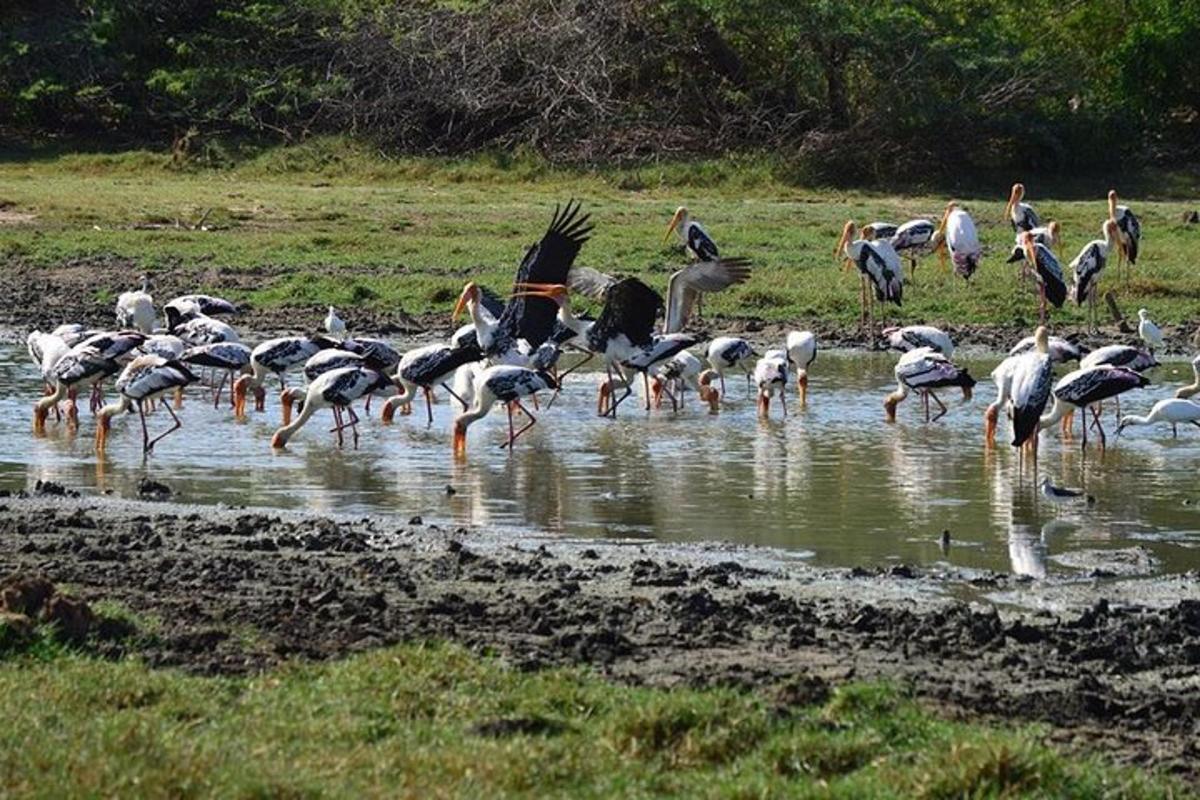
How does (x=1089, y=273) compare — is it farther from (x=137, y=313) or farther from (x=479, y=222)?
(x=479, y=222)

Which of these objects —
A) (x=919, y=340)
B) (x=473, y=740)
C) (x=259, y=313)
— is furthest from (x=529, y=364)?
(x=473, y=740)

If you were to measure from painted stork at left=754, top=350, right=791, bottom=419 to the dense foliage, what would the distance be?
15.2 metres

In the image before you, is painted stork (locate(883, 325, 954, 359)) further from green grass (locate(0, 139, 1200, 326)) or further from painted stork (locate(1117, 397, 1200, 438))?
green grass (locate(0, 139, 1200, 326))

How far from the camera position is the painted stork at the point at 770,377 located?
14500mm

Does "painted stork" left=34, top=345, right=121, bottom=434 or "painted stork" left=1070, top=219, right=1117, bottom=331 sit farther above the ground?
"painted stork" left=1070, top=219, right=1117, bottom=331

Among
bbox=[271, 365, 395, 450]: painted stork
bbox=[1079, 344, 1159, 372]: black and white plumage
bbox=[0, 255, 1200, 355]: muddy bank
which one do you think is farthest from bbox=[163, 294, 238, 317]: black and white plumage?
bbox=[1079, 344, 1159, 372]: black and white plumage

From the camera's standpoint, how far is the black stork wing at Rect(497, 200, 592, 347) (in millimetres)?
15211

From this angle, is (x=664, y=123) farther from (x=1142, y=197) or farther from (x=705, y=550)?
(x=705, y=550)

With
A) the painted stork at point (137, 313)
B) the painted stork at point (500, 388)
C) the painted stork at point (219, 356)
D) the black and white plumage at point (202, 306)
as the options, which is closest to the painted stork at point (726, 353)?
the painted stork at point (500, 388)

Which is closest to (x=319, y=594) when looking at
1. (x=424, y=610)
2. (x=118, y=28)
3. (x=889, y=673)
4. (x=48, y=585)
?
(x=424, y=610)

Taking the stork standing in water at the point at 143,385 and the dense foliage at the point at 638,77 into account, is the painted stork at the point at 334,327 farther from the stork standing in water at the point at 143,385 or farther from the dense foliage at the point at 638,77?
the dense foliage at the point at 638,77

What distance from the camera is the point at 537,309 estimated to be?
1541 cm

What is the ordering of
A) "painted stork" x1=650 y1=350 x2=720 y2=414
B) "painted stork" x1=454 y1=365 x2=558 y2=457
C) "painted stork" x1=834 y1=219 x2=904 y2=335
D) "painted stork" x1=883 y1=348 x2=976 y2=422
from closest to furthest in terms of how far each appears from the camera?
"painted stork" x1=454 y1=365 x2=558 y2=457, "painted stork" x1=883 y1=348 x2=976 y2=422, "painted stork" x1=650 y1=350 x2=720 y2=414, "painted stork" x1=834 y1=219 x2=904 y2=335

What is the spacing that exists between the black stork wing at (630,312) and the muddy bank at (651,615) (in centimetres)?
540
